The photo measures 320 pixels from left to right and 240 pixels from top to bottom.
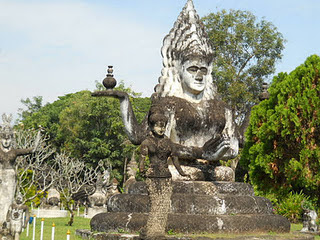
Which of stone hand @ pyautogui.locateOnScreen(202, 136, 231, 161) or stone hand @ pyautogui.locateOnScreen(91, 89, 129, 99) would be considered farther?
stone hand @ pyautogui.locateOnScreen(91, 89, 129, 99)

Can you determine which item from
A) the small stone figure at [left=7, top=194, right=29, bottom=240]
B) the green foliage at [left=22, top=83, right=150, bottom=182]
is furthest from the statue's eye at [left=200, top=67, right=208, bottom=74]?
the green foliage at [left=22, top=83, right=150, bottom=182]

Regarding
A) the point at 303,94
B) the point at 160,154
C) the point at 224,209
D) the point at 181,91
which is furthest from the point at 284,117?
the point at 160,154

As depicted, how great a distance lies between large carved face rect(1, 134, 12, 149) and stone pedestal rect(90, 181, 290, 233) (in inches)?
151

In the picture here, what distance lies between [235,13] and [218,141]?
21.8 m

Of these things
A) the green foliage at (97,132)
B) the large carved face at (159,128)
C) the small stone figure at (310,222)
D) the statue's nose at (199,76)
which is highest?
the green foliage at (97,132)

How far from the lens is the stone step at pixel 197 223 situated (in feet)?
29.3

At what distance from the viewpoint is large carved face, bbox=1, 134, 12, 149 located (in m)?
12.7

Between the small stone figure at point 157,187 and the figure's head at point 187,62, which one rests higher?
the figure's head at point 187,62

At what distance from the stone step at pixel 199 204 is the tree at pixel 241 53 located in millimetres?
19689

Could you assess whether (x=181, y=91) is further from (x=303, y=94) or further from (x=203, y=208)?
(x=303, y=94)

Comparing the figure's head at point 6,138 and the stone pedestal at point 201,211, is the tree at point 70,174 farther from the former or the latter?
the stone pedestal at point 201,211

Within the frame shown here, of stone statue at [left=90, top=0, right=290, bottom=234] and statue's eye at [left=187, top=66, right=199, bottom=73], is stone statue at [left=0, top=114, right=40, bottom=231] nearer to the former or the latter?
stone statue at [left=90, top=0, right=290, bottom=234]

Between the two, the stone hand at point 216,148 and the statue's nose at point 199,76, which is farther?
the statue's nose at point 199,76

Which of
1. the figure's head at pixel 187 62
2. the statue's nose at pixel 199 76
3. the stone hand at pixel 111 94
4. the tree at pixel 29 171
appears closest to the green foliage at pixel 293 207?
the tree at pixel 29 171
